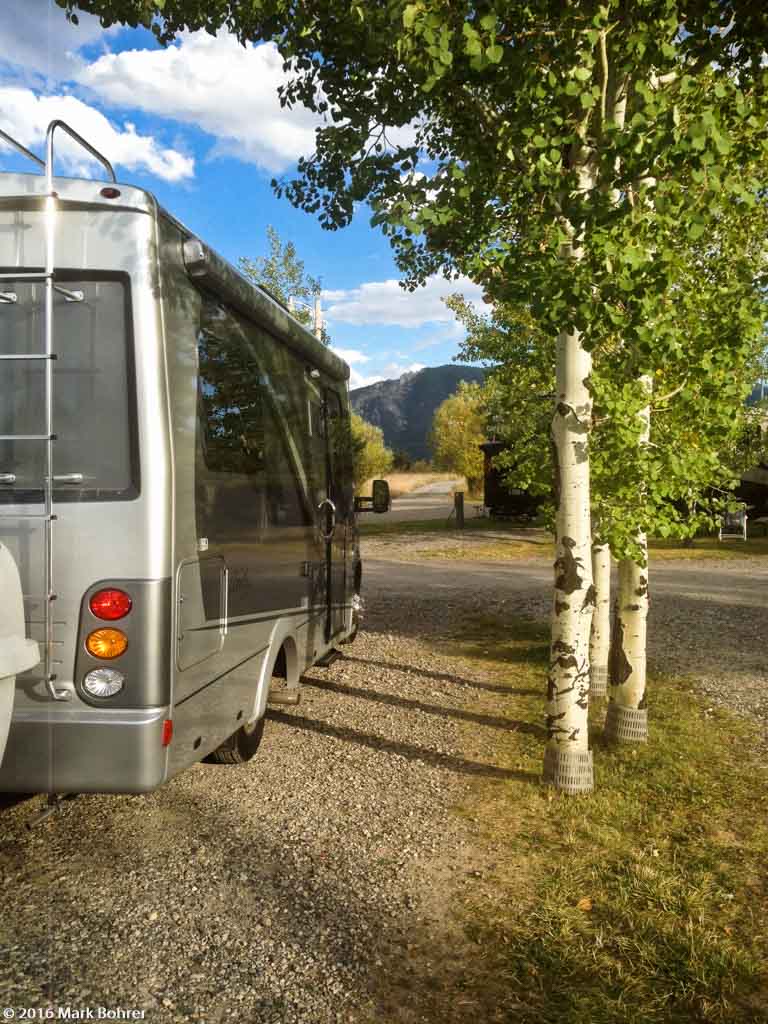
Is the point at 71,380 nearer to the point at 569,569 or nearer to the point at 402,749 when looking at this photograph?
the point at 569,569

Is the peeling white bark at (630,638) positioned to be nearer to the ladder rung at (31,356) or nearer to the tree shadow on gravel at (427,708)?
the tree shadow on gravel at (427,708)

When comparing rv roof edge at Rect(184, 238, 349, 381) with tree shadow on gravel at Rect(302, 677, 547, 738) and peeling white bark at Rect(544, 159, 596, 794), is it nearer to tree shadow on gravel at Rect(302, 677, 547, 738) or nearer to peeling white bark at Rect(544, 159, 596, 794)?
peeling white bark at Rect(544, 159, 596, 794)

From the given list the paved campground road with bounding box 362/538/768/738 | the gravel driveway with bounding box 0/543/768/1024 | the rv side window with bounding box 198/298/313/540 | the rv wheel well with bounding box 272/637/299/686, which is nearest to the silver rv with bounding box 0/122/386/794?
the rv side window with bounding box 198/298/313/540

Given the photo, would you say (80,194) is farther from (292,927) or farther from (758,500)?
(758,500)

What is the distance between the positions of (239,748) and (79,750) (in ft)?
6.06

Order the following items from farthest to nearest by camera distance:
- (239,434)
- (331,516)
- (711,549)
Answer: (711,549) < (331,516) < (239,434)

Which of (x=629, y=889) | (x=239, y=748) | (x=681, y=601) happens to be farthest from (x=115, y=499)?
(x=681, y=601)

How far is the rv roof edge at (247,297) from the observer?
4047mm

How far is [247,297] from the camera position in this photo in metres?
4.77

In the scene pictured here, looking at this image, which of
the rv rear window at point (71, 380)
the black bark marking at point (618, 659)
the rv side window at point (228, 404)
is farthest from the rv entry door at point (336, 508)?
the rv rear window at point (71, 380)

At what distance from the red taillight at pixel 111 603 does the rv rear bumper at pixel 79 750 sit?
41 cm

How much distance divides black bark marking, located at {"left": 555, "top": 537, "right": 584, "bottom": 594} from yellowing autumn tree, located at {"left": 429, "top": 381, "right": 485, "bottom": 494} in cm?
2863

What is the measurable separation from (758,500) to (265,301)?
25.1 metres

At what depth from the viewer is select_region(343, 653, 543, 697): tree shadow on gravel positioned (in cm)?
769
